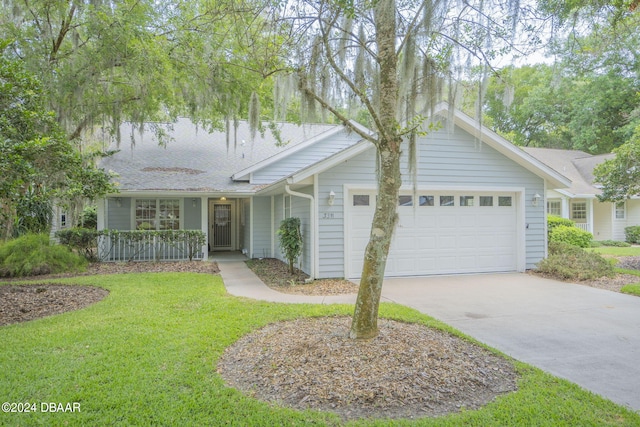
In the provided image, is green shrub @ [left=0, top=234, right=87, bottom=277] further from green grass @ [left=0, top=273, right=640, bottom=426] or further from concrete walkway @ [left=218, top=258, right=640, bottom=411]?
green grass @ [left=0, top=273, right=640, bottom=426]

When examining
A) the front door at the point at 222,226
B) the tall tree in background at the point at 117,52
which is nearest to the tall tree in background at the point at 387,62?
the tall tree in background at the point at 117,52

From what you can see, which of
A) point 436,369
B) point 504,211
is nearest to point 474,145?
point 504,211

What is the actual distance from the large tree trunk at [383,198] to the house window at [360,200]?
14.9ft

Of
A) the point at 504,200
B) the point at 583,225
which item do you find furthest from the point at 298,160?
the point at 583,225

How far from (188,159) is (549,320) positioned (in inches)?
482

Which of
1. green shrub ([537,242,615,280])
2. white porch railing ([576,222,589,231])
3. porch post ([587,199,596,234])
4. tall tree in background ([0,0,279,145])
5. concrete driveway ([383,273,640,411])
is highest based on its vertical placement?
tall tree in background ([0,0,279,145])

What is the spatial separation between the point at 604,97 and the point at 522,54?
919 inches

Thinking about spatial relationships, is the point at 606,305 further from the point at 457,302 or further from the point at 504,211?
the point at 504,211

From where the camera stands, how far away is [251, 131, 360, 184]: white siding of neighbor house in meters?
12.6

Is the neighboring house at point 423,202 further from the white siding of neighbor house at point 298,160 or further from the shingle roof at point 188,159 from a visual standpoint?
the white siding of neighbor house at point 298,160

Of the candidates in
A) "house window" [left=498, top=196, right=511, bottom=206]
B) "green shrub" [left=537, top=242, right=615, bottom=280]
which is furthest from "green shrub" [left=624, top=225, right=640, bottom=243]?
"house window" [left=498, top=196, right=511, bottom=206]

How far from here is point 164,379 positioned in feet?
10.9

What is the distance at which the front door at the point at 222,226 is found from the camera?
1486 cm

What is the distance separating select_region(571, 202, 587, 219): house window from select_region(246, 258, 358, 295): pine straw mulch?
15.6 metres
